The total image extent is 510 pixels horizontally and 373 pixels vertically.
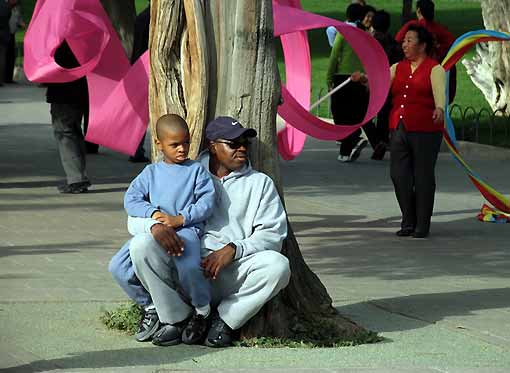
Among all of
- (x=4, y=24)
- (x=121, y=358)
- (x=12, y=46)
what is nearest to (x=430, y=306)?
(x=121, y=358)

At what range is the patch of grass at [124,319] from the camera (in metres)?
7.91

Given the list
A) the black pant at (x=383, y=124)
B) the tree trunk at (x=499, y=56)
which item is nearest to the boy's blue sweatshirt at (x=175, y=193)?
the black pant at (x=383, y=124)

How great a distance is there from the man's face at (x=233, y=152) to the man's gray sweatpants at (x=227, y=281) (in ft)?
1.75

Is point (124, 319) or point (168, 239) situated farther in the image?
point (124, 319)

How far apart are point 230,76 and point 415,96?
452 centimetres

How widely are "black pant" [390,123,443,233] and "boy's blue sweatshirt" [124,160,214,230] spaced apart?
16.1ft

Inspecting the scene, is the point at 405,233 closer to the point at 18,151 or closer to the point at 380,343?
the point at 380,343

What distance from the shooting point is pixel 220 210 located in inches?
300

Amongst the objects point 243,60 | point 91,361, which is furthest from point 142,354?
point 243,60

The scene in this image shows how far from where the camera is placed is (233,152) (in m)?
7.58

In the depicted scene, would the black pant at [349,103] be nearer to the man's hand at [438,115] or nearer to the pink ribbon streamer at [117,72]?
the pink ribbon streamer at [117,72]

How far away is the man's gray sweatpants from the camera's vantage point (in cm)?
731

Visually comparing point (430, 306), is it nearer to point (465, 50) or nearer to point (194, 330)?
point (194, 330)

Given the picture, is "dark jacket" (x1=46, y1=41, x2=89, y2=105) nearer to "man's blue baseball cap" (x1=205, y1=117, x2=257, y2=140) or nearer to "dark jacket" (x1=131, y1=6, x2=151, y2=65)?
"dark jacket" (x1=131, y1=6, x2=151, y2=65)
